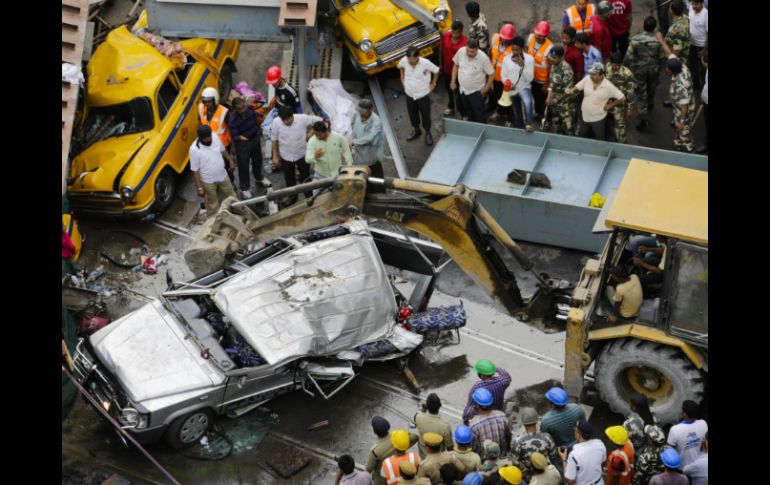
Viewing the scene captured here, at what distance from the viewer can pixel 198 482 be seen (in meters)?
11.7

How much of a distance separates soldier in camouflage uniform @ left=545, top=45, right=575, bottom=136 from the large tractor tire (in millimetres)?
4993

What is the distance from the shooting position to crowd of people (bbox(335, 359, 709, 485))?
32.6 ft

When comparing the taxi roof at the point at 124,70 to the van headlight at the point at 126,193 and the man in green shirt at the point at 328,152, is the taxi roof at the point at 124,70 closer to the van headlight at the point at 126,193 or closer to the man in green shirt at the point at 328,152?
the van headlight at the point at 126,193

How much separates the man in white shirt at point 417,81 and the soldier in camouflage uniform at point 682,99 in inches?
131

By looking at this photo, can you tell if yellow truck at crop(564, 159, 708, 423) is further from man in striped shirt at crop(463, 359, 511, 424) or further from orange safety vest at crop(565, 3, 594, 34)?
orange safety vest at crop(565, 3, 594, 34)

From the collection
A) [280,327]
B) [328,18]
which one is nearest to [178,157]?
[328,18]

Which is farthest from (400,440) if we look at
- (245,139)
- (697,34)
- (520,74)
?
(697,34)

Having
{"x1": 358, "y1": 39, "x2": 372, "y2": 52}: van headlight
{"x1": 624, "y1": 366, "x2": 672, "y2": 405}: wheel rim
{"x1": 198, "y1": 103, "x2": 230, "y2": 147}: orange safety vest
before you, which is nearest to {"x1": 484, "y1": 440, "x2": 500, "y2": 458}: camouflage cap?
{"x1": 624, "y1": 366, "x2": 672, "y2": 405}: wheel rim

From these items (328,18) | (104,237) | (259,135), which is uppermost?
(328,18)

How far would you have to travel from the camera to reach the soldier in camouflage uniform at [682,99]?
49.4 feet

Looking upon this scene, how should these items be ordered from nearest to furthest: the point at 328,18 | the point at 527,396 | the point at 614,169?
the point at 527,396 → the point at 614,169 → the point at 328,18

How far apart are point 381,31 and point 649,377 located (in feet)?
24.9
